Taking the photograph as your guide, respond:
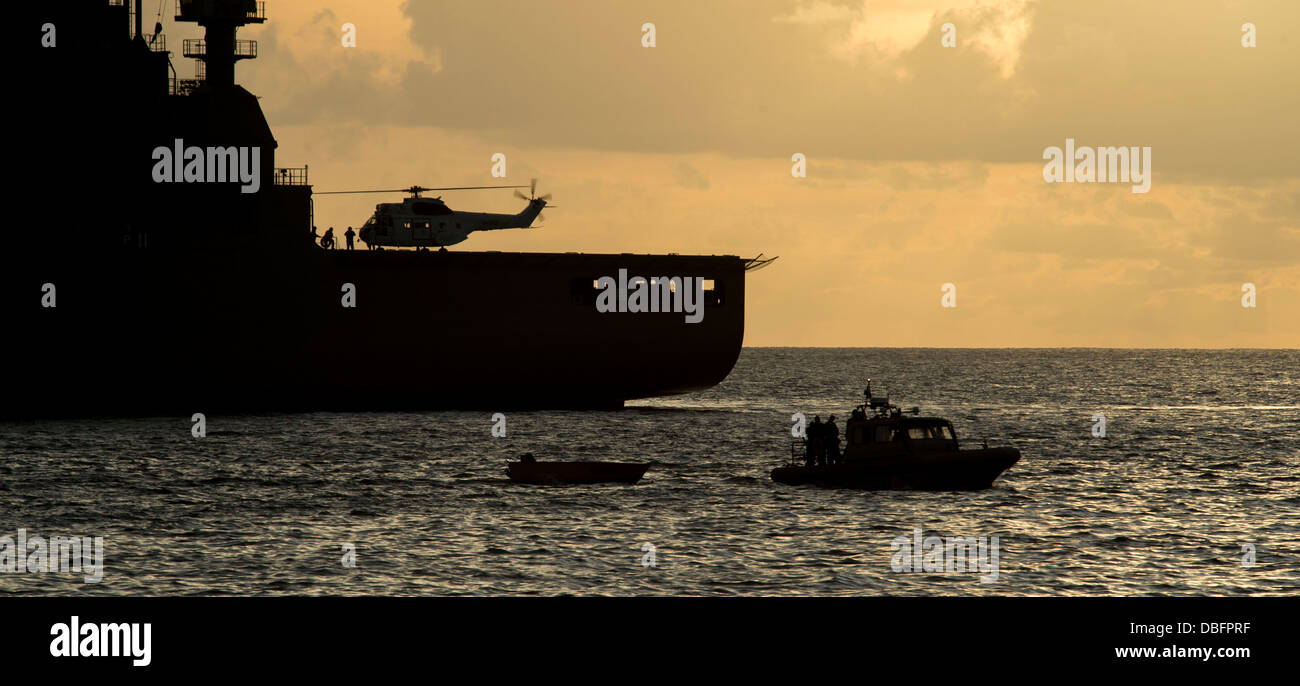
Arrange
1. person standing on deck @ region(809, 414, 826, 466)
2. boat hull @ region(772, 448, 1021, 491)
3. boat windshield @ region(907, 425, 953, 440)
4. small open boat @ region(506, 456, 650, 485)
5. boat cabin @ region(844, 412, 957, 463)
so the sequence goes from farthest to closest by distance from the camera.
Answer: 1. small open boat @ region(506, 456, 650, 485)
2. person standing on deck @ region(809, 414, 826, 466)
3. boat windshield @ region(907, 425, 953, 440)
4. boat cabin @ region(844, 412, 957, 463)
5. boat hull @ region(772, 448, 1021, 491)

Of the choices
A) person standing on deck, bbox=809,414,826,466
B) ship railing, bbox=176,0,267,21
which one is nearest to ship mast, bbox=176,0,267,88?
ship railing, bbox=176,0,267,21

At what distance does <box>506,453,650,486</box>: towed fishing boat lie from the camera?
3878 cm

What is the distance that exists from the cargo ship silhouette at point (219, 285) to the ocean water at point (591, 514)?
2.91 metres

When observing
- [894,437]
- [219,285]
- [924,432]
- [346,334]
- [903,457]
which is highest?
[219,285]

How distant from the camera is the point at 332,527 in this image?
3044 cm

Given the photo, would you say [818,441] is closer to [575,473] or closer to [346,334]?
[575,473]

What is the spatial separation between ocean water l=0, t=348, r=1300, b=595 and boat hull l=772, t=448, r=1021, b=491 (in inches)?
16.4

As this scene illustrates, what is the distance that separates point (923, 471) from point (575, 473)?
10.1 m

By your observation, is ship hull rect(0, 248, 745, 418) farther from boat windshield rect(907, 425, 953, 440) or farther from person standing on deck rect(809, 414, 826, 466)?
boat windshield rect(907, 425, 953, 440)

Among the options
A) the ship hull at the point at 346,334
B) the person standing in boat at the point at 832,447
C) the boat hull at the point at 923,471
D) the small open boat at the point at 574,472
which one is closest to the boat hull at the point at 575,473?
the small open boat at the point at 574,472

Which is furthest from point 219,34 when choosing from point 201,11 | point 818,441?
point 818,441

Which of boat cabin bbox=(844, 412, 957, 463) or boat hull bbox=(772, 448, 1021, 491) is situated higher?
boat cabin bbox=(844, 412, 957, 463)

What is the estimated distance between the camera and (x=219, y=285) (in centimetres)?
6238
